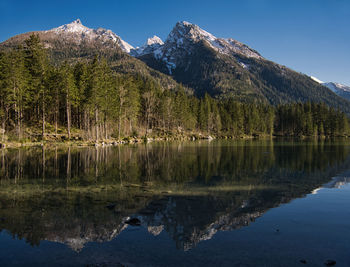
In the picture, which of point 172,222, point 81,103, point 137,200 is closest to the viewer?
point 172,222

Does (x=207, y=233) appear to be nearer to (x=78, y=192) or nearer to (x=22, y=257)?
(x=22, y=257)

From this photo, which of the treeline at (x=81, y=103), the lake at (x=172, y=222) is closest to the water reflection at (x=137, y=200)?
the lake at (x=172, y=222)

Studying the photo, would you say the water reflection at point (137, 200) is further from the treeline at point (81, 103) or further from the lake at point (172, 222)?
the treeline at point (81, 103)

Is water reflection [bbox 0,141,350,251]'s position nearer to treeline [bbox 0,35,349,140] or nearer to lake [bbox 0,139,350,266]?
lake [bbox 0,139,350,266]

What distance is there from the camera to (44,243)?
7.95 metres

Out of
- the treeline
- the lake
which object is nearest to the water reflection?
the lake

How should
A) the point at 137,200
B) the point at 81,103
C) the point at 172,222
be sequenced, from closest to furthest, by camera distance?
the point at 172,222 → the point at 137,200 → the point at 81,103

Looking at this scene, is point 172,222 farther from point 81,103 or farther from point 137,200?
point 81,103

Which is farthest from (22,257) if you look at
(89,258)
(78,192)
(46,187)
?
(46,187)

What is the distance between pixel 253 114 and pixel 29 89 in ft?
390

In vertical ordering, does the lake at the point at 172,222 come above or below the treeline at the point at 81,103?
below

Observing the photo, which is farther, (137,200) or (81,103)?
(81,103)

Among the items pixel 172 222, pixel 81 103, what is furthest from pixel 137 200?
pixel 81 103

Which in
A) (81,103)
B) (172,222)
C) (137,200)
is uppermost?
(81,103)
